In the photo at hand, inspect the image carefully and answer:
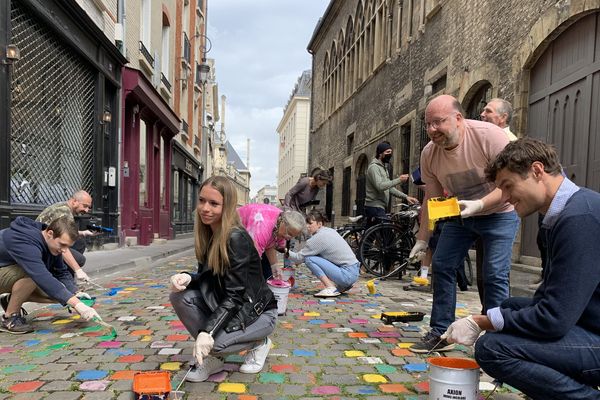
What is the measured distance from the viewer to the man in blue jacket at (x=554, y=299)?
1.96 m

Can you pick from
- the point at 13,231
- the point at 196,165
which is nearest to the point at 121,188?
the point at 13,231

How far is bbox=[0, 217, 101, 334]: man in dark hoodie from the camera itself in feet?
11.9

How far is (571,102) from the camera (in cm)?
711

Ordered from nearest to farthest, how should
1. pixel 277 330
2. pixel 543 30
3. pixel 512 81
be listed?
pixel 277 330 < pixel 543 30 < pixel 512 81

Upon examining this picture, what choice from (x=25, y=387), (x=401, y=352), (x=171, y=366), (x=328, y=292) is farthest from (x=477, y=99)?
(x=25, y=387)

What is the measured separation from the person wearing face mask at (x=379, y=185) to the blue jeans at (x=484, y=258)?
350cm

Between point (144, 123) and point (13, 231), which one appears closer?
point (13, 231)

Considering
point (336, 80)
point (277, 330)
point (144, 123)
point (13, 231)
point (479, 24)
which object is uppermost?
point (336, 80)

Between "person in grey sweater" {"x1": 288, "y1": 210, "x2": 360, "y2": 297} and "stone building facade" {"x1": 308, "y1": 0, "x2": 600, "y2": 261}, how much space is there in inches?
136

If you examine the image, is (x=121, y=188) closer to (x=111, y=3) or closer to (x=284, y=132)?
(x=111, y=3)

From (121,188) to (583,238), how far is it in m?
11.1

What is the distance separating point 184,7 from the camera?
68.2 ft

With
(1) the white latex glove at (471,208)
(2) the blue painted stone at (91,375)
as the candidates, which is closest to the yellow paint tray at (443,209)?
(1) the white latex glove at (471,208)

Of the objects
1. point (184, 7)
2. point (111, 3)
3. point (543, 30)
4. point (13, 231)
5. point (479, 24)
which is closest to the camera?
point (13, 231)
